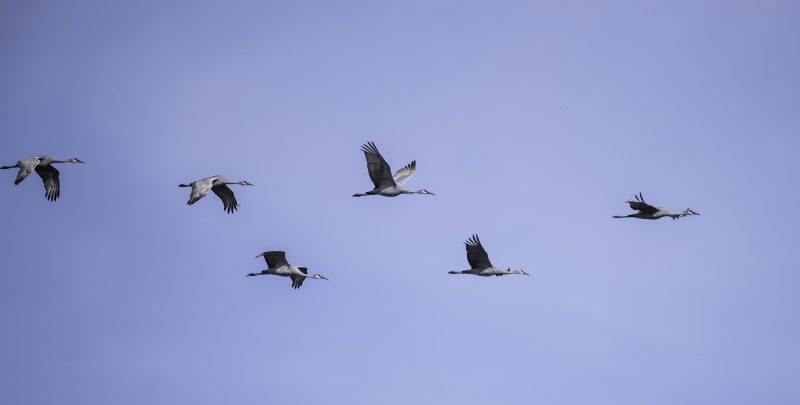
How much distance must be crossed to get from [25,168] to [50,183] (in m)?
2.36

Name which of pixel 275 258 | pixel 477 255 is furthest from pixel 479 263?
pixel 275 258

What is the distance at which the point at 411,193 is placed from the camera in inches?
1876

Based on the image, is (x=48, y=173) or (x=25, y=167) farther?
(x=48, y=173)

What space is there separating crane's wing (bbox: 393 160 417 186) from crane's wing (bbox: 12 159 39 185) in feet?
45.0

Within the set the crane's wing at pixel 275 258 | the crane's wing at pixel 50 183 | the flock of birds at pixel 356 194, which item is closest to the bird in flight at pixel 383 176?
the flock of birds at pixel 356 194

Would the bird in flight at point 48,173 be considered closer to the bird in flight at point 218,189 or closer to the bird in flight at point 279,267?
the bird in flight at point 218,189

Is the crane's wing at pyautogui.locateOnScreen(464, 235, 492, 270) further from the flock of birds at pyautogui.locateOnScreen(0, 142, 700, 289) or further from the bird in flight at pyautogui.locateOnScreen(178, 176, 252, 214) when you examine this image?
the bird in flight at pyautogui.locateOnScreen(178, 176, 252, 214)

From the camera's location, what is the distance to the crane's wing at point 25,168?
1761 inches

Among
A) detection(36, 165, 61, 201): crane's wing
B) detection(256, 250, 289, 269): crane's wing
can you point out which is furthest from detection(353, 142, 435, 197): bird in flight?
detection(36, 165, 61, 201): crane's wing

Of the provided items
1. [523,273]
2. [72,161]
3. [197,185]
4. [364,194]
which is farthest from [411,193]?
[72,161]

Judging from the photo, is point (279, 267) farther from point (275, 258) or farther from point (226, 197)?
point (226, 197)

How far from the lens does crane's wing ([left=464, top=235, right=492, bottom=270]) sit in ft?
142

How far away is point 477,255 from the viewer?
144 feet

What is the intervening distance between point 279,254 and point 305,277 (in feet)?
11.0
